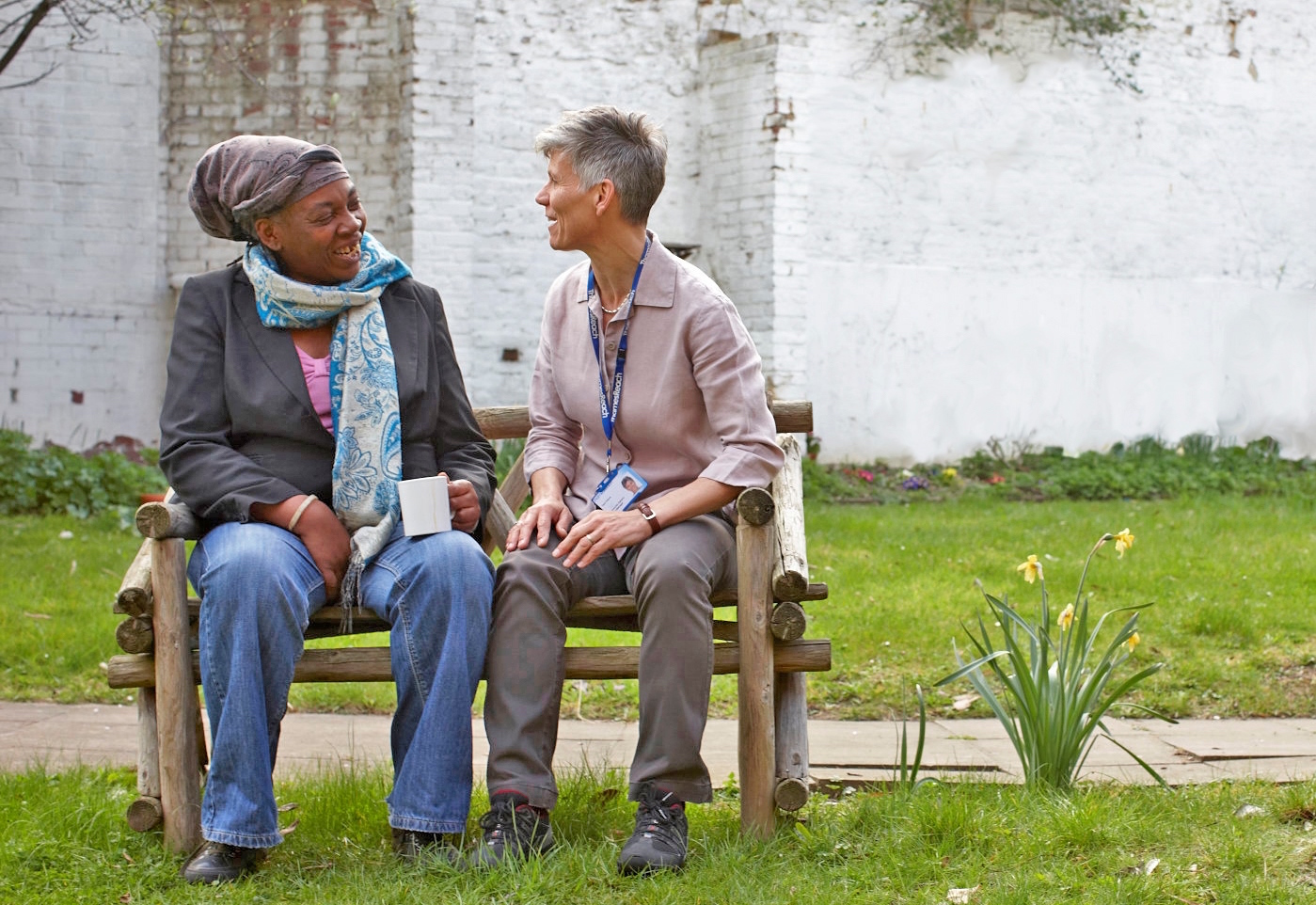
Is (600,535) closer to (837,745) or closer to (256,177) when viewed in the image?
(256,177)

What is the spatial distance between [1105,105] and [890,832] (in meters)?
10.1

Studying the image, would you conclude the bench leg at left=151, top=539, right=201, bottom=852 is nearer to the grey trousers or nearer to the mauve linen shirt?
the grey trousers

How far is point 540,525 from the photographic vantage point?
323cm

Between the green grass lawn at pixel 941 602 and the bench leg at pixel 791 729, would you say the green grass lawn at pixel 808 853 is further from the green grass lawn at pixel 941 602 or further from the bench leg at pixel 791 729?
the green grass lawn at pixel 941 602

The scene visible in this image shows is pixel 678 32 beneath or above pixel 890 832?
above

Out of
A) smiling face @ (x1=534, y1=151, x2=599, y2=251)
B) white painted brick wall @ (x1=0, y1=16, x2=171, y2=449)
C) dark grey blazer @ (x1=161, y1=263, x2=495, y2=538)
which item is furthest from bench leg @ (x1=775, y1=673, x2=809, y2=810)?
white painted brick wall @ (x1=0, y1=16, x2=171, y2=449)

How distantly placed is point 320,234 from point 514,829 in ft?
4.57

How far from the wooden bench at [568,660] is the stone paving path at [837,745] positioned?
0.62m

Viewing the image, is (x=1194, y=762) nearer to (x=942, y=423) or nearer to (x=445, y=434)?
(x=445, y=434)

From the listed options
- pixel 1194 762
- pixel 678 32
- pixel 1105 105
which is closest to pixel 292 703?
pixel 1194 762

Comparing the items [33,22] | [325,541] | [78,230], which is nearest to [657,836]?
[325,541]

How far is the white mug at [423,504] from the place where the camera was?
3113 mm

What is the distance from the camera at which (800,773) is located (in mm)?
3227

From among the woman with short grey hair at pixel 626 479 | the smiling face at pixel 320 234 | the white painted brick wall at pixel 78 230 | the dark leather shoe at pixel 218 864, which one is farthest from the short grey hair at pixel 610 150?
the white painted brick wall at pixel 78 230
